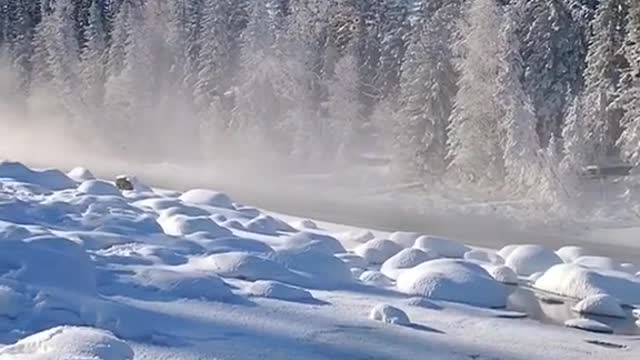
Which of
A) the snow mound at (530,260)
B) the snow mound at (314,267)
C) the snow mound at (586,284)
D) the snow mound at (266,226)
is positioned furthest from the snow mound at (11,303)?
the snow mound at (530,260)

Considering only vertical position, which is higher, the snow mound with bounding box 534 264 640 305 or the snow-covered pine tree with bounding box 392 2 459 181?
the snow-covered pine tree with bounding box 392 2 459 181

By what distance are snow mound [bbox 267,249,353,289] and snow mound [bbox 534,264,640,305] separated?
4.20 metres

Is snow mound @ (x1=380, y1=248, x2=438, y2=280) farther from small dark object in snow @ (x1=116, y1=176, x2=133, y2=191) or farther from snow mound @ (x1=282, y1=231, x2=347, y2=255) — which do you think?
small dark object in snow @ (x1=116, y1=176, x2=133, y2=191)

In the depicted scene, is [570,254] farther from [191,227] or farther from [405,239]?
[191,227]

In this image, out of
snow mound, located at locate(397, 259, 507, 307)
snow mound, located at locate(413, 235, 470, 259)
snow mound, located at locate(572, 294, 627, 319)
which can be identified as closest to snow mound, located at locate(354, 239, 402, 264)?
snow mound, located at locate(413, 235, 470, 259)

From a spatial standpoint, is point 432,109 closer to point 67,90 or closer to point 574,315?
point 574,315

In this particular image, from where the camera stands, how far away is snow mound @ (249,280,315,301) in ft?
51.4

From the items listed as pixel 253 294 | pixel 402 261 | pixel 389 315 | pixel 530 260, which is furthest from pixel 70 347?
pixel 530 260

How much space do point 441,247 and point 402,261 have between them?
333 centimetres

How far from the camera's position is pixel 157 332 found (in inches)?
510

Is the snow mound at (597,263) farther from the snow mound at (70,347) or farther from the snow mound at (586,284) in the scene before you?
the snow mound at (70,347)

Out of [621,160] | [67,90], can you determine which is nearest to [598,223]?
[621,160]

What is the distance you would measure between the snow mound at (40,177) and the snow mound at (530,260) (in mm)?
13782

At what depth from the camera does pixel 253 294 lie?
51.2 ft
